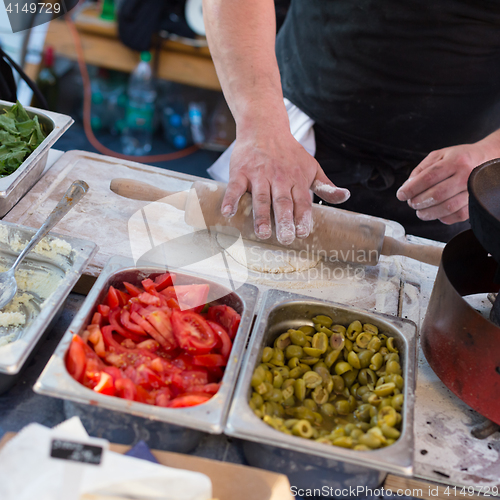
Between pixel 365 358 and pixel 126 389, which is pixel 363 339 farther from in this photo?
pixel 126 389

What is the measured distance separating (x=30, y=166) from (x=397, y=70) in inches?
48.6

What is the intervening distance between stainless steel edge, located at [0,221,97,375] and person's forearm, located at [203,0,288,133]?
614 millimetres

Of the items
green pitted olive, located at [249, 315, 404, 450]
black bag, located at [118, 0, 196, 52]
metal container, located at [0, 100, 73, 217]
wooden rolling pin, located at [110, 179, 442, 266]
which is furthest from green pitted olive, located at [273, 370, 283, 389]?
black bag, located at [118, 0, 196, 52]

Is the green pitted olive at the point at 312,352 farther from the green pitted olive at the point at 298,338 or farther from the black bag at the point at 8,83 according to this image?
the black bag at the point at 8,83

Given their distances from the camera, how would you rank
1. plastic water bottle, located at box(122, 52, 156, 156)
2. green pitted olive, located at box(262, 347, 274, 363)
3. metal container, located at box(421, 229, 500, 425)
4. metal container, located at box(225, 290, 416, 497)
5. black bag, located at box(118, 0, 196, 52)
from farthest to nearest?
plastic water bottle, located at box(122, 52, 156, 156) < black bag, located at box(118, 0, 196, 52) < green pitted olive, located at box(262, 347, 274, 363) < metal container, located at box(421, 229, 500, 425) < metal container, located at box(225, 290, 416, 497)

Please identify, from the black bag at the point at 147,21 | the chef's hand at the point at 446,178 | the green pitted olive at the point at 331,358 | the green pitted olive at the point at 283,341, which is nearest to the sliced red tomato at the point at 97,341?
the green pitted olive at the point at 283,341

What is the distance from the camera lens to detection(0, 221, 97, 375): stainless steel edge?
0.94 m

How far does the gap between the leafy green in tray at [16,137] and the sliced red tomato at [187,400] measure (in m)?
0.97

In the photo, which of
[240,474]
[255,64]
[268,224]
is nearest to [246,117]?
[255,64]

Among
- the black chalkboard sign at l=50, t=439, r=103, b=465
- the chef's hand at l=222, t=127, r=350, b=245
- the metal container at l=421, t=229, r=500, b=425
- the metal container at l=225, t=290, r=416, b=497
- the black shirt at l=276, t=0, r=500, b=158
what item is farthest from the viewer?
the black shirt at l=276, t=0, r=500, b=158

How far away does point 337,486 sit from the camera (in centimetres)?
97

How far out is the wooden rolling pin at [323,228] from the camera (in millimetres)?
1510

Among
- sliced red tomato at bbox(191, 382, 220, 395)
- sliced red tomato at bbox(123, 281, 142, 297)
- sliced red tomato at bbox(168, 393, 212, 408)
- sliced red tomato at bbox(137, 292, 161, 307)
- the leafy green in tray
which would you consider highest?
the leafy green in tray

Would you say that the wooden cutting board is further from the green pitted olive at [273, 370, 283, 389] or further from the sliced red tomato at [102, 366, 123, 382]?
the green pitted olive at [273, 370, 283, 389]
